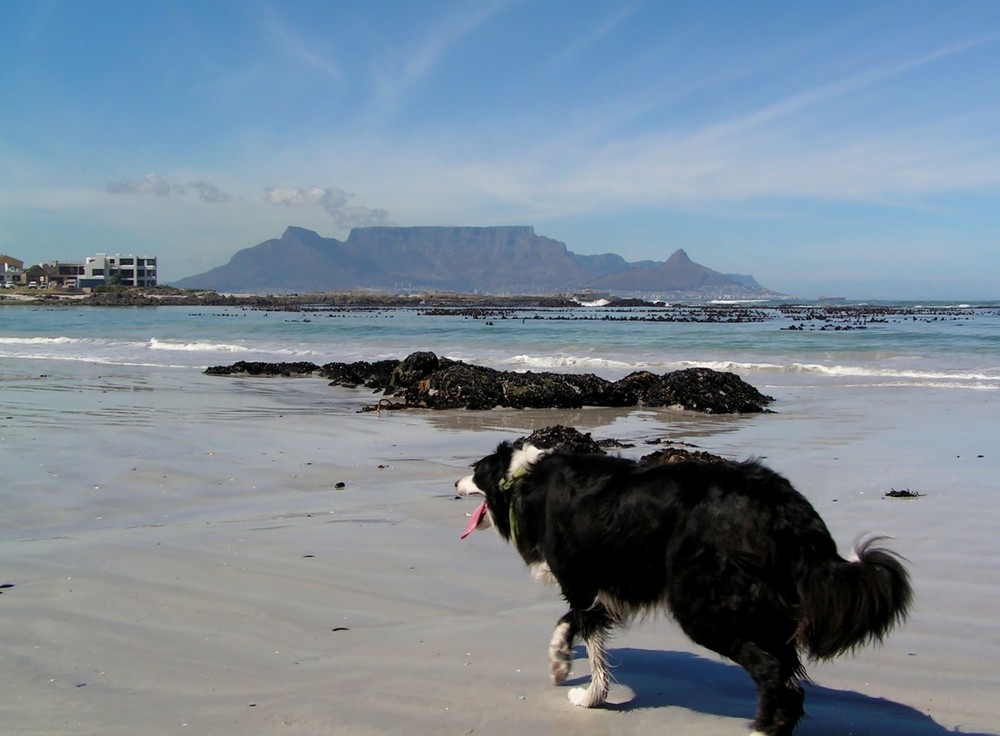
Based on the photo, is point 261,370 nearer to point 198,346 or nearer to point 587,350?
point 198,346

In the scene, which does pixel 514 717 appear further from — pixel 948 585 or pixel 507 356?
pixel 507 356

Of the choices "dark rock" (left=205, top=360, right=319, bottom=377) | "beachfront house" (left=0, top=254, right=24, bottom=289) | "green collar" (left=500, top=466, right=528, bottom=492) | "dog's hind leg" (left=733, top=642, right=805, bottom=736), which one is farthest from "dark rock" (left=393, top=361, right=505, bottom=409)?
"beachfront house" (left=0, top=254, right=24, bottom=289)

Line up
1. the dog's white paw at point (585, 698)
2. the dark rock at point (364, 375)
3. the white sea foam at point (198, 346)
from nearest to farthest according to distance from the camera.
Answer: the dog's white paw at point (585, 698), the dark rock at point (364, 375), the white sea foam at point (198, 346)

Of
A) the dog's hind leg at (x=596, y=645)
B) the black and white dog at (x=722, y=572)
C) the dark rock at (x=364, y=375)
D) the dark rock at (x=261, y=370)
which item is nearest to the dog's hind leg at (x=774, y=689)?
the black and white dog at (x=722, y=572)

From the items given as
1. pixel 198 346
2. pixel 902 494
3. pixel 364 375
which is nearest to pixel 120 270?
pixel 198 346

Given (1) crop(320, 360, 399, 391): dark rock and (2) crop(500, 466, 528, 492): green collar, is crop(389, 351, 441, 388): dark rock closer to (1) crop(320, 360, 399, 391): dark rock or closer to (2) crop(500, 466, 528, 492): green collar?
(1) crop(320, 360, 399, 391): dark rock

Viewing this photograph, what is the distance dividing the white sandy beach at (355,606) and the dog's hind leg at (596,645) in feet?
0.28

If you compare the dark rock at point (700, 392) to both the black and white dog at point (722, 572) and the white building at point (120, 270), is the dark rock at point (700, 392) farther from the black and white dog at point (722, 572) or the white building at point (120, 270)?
the white building at point (120, 270)

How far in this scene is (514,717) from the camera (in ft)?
10.9

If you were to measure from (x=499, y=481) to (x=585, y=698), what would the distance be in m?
1.04

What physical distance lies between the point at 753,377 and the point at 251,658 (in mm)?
16032

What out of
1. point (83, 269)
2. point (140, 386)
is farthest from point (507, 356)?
point (83, 269)

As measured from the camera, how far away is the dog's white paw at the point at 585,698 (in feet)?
11.4

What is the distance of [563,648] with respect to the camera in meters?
A: 3.58
